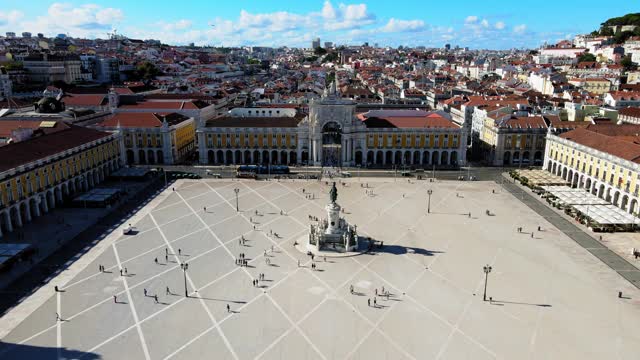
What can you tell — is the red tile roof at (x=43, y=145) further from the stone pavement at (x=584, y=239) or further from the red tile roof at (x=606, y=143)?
the red tile roof at (x=606, y=143)

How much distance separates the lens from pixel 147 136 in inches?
3351

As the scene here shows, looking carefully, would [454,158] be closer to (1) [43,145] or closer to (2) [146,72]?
(1) [43,145]

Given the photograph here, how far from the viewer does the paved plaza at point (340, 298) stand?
31969 mm

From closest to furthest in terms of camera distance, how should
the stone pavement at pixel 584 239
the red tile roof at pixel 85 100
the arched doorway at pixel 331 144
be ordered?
the stone pavement at pixel 584 239, the arched doorway at pixel 331 144, the red tile roof at pixel 85 100

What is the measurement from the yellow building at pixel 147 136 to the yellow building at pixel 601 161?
64558mm

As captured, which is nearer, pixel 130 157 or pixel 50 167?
pixel 50 167

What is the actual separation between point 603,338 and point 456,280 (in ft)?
37.9

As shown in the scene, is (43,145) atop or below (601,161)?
atop

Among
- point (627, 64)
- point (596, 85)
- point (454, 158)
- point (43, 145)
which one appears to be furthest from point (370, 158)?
point (627, 64)

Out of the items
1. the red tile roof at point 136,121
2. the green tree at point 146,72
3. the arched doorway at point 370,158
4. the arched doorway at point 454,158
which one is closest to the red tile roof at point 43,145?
the red tile roof at point 136,121

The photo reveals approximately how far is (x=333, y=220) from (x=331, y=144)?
41.2 metres

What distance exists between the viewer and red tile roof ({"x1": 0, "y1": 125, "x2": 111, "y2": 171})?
55594mm

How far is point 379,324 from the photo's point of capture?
3453 centimetres

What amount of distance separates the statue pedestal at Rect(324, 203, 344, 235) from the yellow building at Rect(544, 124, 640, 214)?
3666 cm
